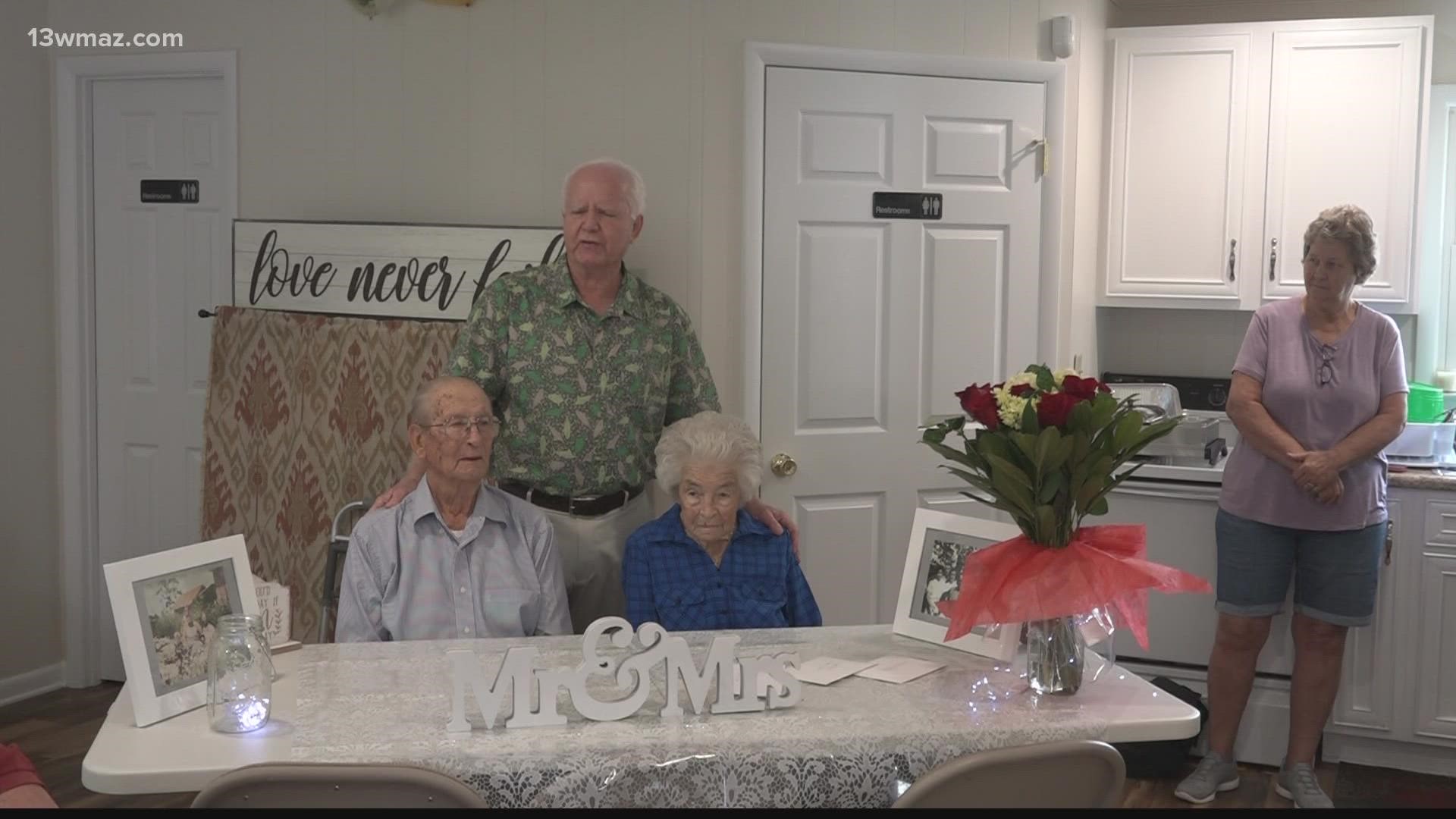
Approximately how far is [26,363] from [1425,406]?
4.33 meters

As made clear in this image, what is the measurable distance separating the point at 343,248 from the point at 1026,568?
250 cm

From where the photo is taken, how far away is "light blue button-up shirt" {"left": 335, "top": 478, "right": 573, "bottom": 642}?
267 centimetres

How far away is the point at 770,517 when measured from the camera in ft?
9.37

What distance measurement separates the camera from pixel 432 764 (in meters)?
1.91

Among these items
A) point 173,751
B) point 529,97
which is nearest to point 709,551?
point 173,751

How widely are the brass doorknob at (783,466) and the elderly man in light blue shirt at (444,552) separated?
1.34m

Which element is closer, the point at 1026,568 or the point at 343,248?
the point at 1026,568

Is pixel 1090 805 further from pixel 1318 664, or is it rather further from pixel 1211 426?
pixel 1211 426

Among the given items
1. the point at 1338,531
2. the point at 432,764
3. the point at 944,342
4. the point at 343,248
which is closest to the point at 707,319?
the point at 944,342

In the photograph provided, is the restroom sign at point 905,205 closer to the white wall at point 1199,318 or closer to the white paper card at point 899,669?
the white wall at point 1199,318

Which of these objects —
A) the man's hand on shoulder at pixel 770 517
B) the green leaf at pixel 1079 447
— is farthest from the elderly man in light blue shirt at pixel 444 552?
the green leaf at pixel 1079 447

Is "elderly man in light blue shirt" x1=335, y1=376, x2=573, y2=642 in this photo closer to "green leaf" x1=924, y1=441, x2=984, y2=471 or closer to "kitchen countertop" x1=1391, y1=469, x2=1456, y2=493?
"green leaf" x1=924, y1=441, x2=984, y2=471

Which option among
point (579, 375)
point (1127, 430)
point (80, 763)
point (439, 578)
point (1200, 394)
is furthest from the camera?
point (1200, 394)

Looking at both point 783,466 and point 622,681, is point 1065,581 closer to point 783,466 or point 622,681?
point 622,681
